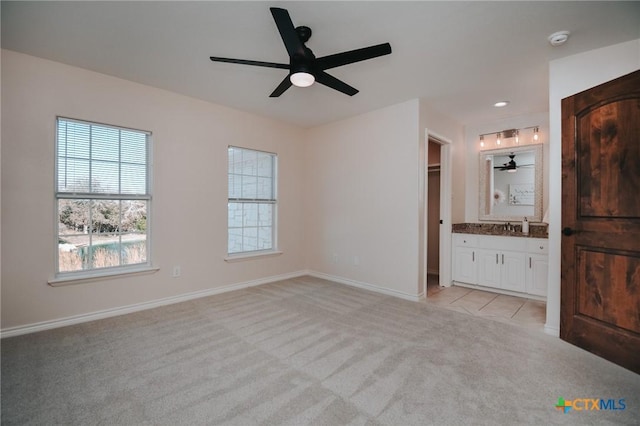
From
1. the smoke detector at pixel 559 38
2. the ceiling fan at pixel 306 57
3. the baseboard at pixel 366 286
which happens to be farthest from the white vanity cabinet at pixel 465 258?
Result: the ceiling fan at pixel 306 57

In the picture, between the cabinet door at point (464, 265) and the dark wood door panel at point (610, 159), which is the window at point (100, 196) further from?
the dark wood door panel at point (610, 159)

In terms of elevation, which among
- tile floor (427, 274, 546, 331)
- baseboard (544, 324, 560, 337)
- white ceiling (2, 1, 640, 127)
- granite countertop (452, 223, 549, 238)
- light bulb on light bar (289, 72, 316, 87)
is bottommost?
tile floor (427, 274, 546, 331)

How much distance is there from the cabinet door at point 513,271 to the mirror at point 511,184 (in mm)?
720

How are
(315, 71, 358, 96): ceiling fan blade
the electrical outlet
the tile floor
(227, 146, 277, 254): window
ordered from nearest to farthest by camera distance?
(315, 71, 358, 96): ceiling fan blade
the tile floor
the electrical outlet
(227, 146, 277, 254): window

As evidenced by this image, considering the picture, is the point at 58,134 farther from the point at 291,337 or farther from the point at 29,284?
the point at 291,337

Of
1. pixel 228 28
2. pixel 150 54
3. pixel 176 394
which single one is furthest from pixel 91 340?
pixel 228 28

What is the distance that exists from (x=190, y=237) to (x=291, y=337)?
6.53 feet

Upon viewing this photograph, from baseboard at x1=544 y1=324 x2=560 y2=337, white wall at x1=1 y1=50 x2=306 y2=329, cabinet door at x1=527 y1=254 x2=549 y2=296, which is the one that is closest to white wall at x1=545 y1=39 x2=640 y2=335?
baseboard at x1=544 y1=324 x2=560 y2=337

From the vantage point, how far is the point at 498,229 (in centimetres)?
434

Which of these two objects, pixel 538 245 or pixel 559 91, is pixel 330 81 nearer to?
pixel 559 91

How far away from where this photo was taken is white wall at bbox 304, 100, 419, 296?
3.81m

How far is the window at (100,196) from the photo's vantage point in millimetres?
2955

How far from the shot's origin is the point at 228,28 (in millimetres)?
2309

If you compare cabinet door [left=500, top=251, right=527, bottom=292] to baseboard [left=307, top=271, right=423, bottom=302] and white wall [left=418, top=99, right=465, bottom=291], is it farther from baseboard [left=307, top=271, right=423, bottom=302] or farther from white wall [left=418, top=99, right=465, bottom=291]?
baseboard [left=307, top=271, right=423, bottom=302]
